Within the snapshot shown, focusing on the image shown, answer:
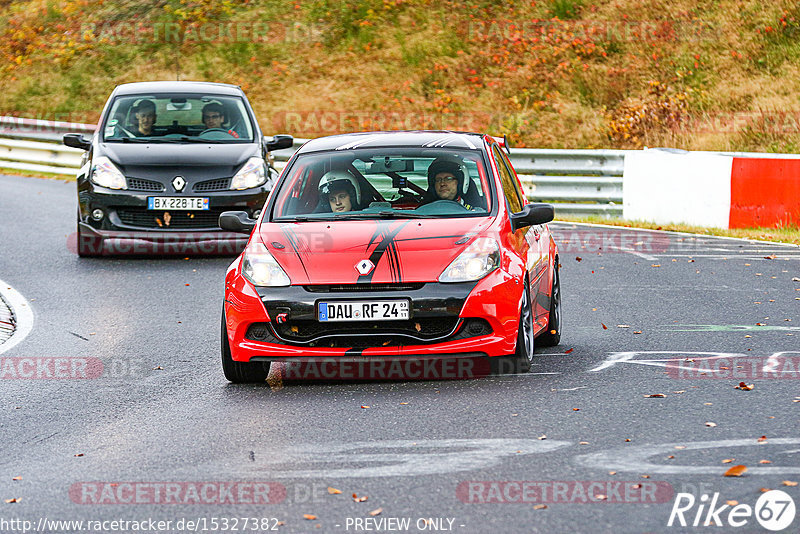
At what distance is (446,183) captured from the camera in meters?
8.51

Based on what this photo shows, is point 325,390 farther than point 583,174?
No

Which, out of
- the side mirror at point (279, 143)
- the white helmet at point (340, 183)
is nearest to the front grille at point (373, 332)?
the white helmet at point (340, 183)

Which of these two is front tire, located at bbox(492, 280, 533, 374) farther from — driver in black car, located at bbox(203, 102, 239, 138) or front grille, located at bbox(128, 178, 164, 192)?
driver in black car, located at bbox(203, 102, 239, 138)

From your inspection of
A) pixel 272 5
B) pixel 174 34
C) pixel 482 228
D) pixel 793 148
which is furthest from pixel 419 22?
pixel 482 228

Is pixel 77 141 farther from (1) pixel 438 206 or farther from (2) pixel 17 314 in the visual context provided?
(1) pixel 438 206

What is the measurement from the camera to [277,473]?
5707mm

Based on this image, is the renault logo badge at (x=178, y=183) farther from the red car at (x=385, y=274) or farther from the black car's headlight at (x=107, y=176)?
the red car at (x=385, y=274)

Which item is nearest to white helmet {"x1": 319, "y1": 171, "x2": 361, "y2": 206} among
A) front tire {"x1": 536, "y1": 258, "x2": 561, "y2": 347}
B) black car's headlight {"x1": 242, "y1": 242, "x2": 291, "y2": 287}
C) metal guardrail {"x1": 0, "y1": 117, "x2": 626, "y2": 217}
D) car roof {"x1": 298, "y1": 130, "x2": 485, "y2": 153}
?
car roof {"x1": 298, "y1": 130, "x2": 485, "y2": 153}

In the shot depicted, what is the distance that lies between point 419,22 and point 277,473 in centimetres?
3104

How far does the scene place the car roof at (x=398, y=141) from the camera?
8.82 metres

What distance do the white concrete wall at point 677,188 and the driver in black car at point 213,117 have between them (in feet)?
22.0

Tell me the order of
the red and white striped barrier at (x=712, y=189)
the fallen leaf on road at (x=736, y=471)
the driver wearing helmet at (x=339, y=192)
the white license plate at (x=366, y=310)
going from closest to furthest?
the fallen leaf on road at (x=736, y=471) < the white license plate at (x=366, y=310) < the driver wearing helmet at (x=339, y=192) < the red and white striped barrier at (x=712, y=189)

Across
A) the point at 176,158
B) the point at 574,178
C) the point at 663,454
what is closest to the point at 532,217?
the point at 663,454

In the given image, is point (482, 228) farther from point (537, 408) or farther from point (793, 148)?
point (793, 148)
